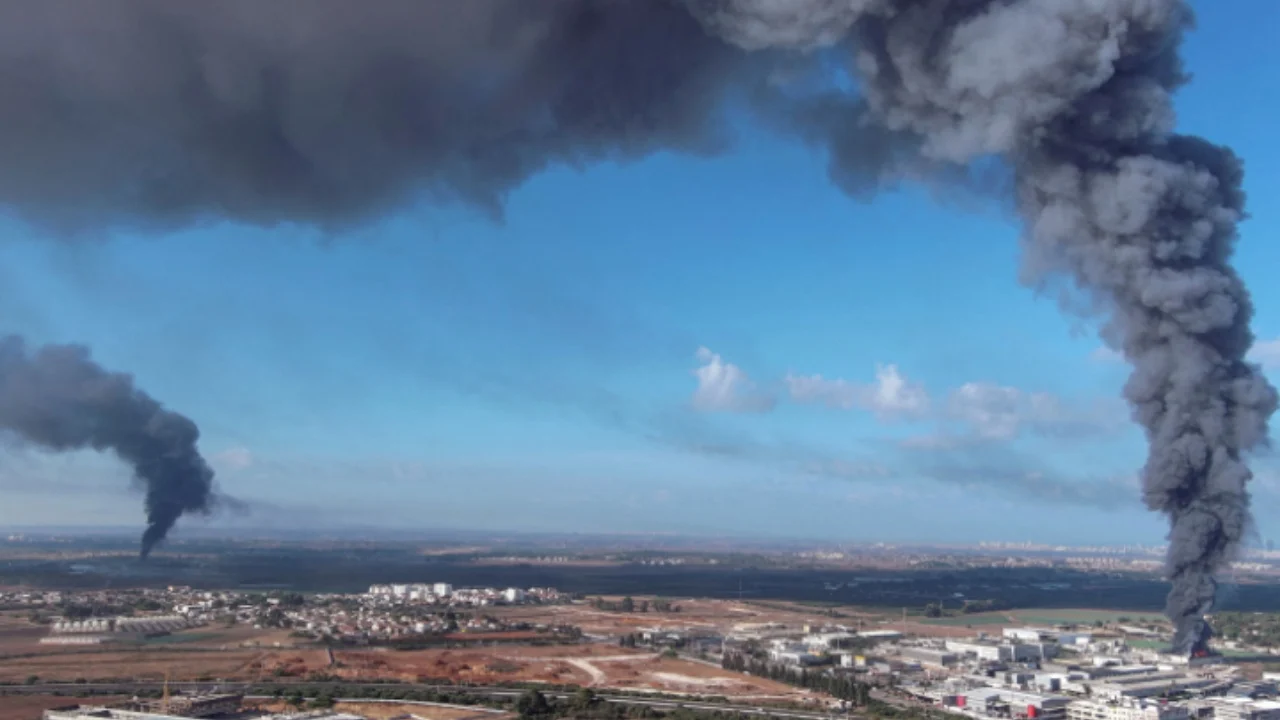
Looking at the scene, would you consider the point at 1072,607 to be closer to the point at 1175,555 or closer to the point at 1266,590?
the point at 1266,590

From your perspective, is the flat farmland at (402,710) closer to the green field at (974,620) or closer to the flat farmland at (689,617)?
the flat farmland at (689,617)

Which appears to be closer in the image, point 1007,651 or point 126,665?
point 126,665

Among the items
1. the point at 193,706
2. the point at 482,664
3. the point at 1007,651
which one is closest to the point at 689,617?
the point at 1007,651

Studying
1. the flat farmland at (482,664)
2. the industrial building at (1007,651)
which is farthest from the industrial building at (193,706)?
the industrial building at (1007,651)

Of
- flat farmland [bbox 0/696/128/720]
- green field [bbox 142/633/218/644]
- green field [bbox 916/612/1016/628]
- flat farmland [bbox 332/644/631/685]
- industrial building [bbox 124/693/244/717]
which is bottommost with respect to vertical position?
green field [bbox 916/612/1016/628]

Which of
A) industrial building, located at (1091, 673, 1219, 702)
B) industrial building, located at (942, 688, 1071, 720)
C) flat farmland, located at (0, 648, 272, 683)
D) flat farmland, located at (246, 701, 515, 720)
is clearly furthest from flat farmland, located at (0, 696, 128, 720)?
industrial building, located at (1091, 673, 1219, 702)

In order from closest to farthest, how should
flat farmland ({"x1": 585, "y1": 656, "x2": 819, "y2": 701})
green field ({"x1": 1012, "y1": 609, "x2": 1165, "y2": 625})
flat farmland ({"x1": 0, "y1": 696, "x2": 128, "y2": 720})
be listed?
flat farmland ({"x1": 0, "y1": 696, "x2": 128, "y2": 720}) → flat farmland ({"x1": 585, "y1": 656, "x2": 819, "y2": 701}) → green field ({"x1": 1012, "y1": 609, "x2": 1165, "y2": 625})

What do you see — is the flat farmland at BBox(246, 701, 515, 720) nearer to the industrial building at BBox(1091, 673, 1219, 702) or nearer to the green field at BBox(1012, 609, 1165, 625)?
the industrial building at BBox(1091, 673, 1219, 702)

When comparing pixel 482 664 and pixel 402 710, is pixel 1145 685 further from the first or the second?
pixel 402 710
